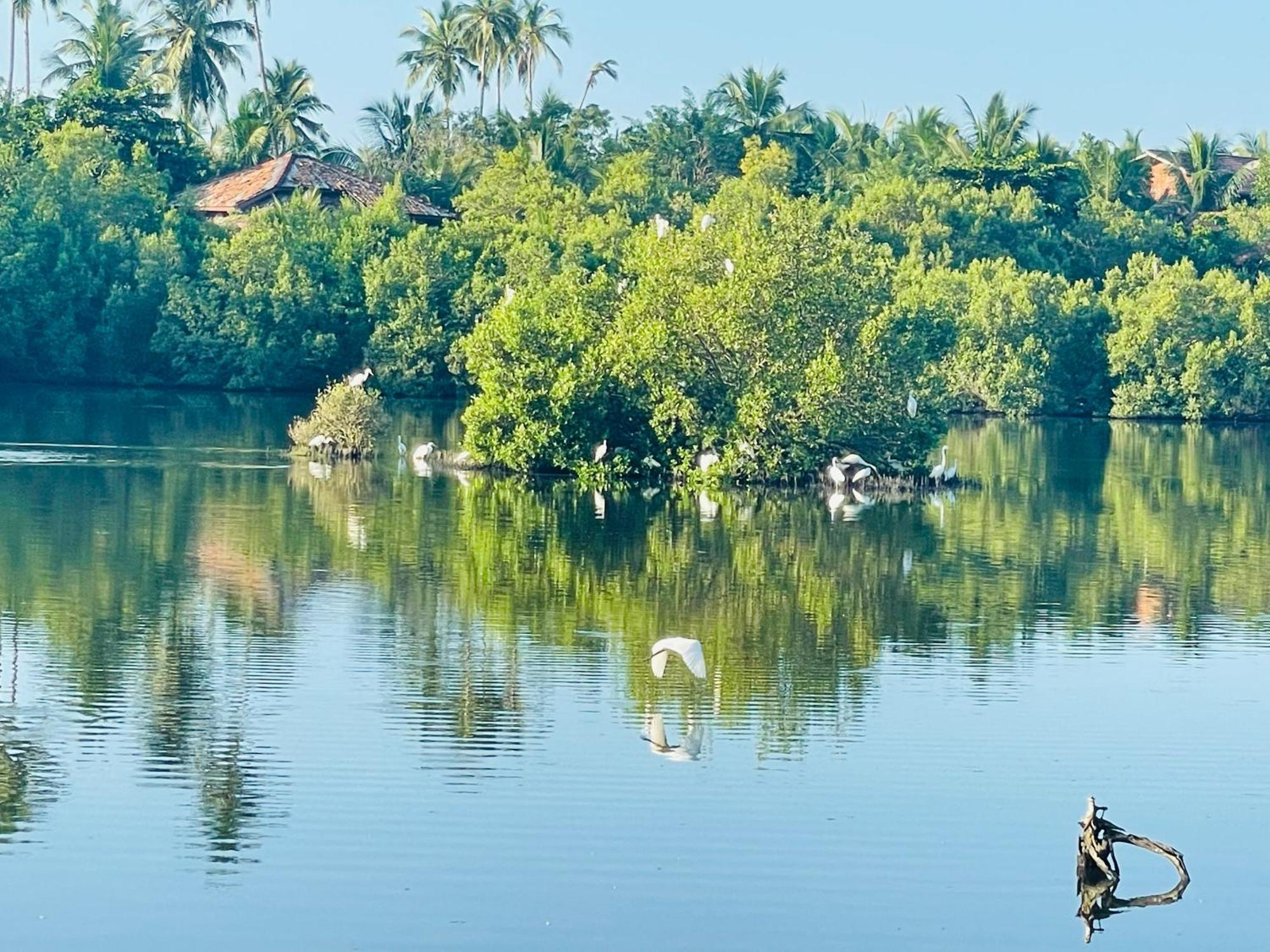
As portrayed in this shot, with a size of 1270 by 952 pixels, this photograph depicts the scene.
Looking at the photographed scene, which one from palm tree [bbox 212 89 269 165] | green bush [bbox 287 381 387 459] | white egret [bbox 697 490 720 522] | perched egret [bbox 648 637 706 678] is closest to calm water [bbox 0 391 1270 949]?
perched egret [bbox 648 637 706 678]

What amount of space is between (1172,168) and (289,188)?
34309 millimetres

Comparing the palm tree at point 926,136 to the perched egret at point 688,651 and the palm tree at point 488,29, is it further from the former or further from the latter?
the perched egret at point 688,651

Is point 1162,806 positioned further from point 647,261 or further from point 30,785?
point 647,261

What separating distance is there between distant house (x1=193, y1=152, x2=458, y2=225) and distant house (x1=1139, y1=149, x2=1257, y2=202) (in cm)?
2786

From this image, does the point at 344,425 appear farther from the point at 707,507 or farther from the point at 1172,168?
the point at 1172,168

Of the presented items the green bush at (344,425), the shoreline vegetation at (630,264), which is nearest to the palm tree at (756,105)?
the shoreline vegetation at (630,264)

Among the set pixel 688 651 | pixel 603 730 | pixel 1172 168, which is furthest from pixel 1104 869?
pixel 1172 168

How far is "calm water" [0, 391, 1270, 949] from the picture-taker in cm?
1035

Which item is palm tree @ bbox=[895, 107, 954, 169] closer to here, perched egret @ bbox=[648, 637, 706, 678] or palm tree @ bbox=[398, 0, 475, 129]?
palm tree @ bbox=[398, 0, 475, 129]

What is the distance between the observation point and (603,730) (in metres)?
14.0

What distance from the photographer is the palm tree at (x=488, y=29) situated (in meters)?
80.9

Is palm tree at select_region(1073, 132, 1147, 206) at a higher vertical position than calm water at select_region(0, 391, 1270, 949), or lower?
higher

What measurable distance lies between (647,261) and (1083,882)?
24.2 meters

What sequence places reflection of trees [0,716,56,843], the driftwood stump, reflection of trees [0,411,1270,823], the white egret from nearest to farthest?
the driftwood stump < reflection of trees [0,716,56,843] < reflection of trees [0,411,1270,823] < the white egret
